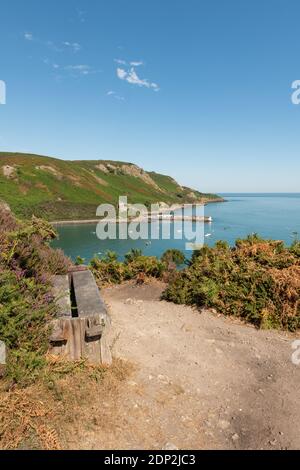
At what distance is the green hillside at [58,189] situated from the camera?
103m

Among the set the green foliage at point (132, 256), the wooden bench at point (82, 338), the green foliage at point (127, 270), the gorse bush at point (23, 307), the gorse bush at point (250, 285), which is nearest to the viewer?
the gorse bush at point (23, 307)

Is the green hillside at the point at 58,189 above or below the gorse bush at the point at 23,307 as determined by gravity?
above

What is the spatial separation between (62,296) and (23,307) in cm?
178

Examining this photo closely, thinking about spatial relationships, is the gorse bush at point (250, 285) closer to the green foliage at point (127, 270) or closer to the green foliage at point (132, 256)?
the green foliage at point (127, 270)

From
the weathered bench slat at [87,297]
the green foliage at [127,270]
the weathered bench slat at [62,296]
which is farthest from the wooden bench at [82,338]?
the green foliage at [127,270]

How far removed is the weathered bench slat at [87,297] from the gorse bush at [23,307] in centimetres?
98

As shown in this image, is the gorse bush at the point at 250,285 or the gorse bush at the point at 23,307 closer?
the gorse bush at the point at 23,307

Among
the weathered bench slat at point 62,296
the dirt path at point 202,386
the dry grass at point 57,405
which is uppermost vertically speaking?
the weathered bench slat at point 62,296

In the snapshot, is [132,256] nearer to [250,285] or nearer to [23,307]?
[250,285]

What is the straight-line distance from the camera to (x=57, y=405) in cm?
597

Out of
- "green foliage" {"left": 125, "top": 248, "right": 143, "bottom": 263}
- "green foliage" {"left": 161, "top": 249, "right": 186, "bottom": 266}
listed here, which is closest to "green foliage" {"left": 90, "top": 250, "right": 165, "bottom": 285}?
"green foliage" {"left": 125, "top": 248, "right": 143, "bottom": 263}

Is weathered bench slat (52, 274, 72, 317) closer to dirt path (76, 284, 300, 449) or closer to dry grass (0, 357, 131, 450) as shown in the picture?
dry grass (0, 357, 131, 450)

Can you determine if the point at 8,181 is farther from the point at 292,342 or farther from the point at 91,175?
the point at 292,342
